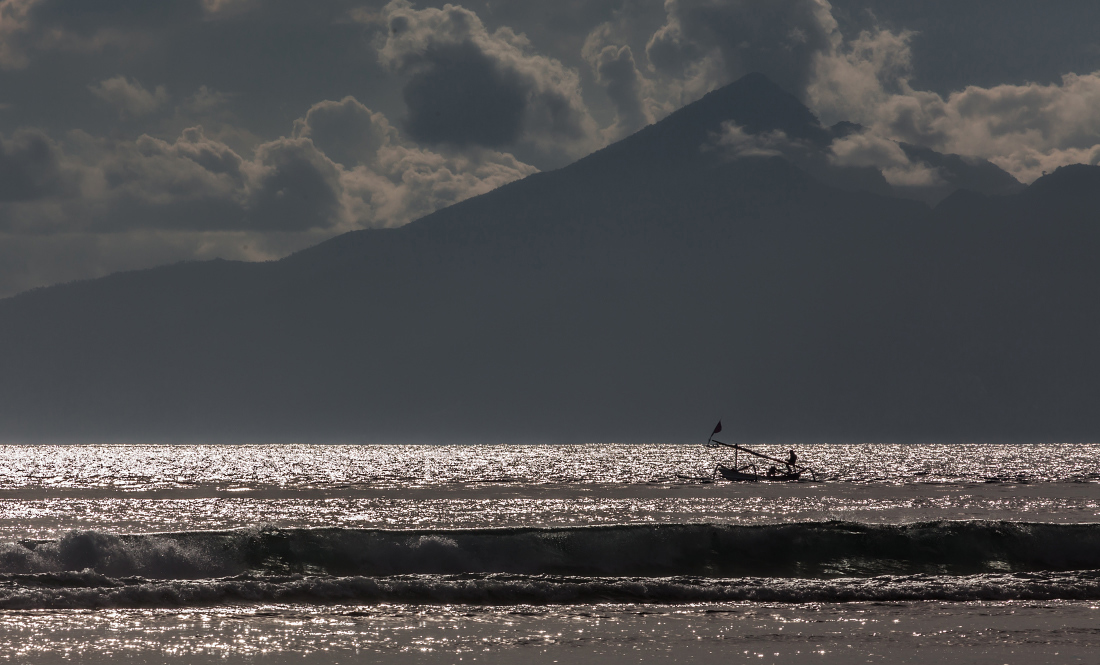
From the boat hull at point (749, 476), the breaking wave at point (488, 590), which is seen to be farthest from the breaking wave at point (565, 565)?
the boat hull at point (749, 476)

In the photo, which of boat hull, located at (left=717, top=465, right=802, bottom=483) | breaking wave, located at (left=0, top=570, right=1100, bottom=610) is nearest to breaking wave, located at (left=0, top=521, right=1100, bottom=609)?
breaking wave, located at (left=0, top=570, right=1100, bottom=610)

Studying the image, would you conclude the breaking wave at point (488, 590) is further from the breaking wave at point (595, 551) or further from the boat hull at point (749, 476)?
the boat hull at point (749, 476)

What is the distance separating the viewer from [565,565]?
30562mm

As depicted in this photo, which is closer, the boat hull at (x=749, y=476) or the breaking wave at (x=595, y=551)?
the breaking wave at (x=595, y=551)

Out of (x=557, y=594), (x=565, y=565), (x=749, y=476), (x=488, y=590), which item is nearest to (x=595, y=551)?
(x=565, y=565)

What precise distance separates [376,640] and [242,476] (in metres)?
105

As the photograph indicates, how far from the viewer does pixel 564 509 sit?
6075 cm

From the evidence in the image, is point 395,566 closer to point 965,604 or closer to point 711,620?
point 711,620

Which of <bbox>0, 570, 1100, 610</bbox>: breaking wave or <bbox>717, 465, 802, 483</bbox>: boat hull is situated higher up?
<bbox>0, 570, 1100, 610</bbox>: breaking wave

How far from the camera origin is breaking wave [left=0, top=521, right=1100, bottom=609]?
24.9 metres

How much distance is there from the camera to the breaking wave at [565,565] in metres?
24.9

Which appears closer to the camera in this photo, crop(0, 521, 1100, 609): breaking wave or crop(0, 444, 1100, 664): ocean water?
crop(0, 444, 1100, 664): ocean water

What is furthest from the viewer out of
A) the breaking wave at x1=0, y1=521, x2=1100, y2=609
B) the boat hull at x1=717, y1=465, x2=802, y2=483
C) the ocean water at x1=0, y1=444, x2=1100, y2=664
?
the boat hull at x1=717, y1=465, x2=802, y2=483

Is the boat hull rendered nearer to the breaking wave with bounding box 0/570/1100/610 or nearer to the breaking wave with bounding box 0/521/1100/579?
the breaking wave with bounding box 0/521/1100/579
